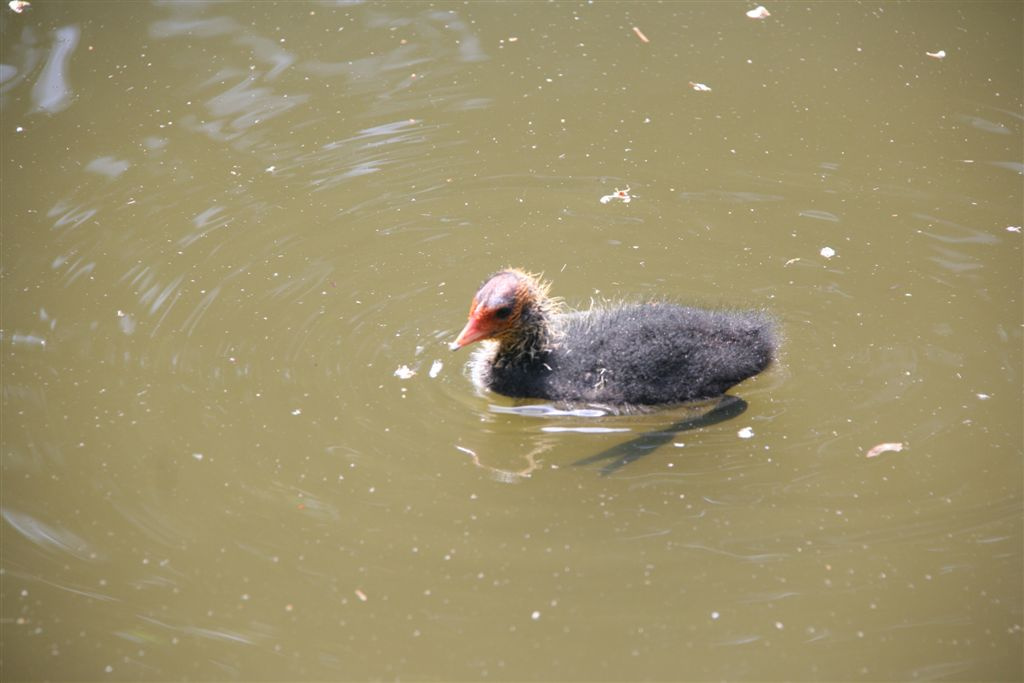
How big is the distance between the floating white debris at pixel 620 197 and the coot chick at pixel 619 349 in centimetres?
125

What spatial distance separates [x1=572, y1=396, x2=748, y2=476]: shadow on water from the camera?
15.1ft

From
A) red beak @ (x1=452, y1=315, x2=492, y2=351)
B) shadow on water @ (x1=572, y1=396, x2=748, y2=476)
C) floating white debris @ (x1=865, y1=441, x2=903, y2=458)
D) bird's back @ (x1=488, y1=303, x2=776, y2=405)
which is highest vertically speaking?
red beak @ (x1=452, y1=315, x2=492, y2=351)

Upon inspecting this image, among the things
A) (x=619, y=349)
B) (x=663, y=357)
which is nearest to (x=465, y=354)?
(x=619, y=349)

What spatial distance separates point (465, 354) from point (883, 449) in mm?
1947

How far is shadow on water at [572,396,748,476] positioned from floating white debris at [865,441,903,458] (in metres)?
0.57

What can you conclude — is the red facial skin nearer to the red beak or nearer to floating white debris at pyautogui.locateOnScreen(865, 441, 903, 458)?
the red beak

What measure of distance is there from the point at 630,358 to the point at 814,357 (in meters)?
0.96

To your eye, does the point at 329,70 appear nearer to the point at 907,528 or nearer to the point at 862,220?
the point at 862,220

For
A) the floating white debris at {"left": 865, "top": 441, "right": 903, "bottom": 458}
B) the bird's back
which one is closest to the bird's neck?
the bird's back

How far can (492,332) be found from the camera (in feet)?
15.9

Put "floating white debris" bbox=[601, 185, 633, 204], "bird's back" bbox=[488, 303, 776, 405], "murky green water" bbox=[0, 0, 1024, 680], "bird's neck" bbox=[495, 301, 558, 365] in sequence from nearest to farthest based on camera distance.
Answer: "murky green water" bbox=[0, 0, 1024, 680] < "bird's back" bbox=[488, 303, 776, 405] < "bird's neck" bbox=[495, 301, 558, 365] < "floating white debris" bbox=[601, 185, 633, 204]

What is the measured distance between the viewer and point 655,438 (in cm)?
470

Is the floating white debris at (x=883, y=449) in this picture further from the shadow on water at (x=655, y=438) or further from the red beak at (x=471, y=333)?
the red beak at (x=471, y=333)

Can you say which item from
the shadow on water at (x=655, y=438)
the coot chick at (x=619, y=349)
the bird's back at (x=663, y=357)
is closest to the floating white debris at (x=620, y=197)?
→ the coot chick at (x=619, y=349)
